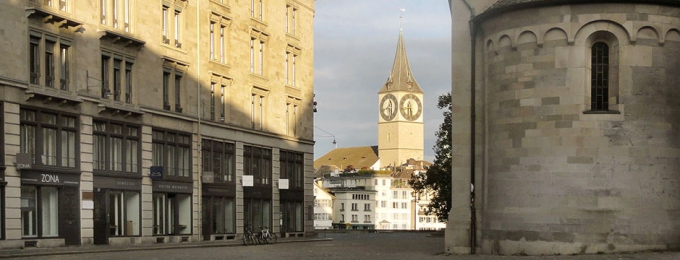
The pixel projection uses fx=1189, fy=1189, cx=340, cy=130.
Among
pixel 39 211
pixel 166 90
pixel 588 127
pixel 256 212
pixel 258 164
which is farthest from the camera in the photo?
pixel 256 212

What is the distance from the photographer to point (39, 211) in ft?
159

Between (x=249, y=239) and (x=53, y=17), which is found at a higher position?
(x=53, y=17)

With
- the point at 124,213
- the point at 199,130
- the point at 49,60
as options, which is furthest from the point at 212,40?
the point at 49,60

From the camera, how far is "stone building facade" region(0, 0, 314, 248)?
157 ft

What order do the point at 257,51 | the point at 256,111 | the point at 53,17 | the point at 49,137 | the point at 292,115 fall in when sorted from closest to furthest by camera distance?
the point at 53,17
the point at 49,137
the point at 256,111
the point at 257,51
the point at 292,115

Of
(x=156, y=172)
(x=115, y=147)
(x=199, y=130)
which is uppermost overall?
(x=199, y=130)

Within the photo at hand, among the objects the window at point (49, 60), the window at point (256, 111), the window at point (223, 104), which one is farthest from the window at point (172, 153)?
the window at point (49, 60)

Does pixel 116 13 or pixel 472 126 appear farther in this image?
pixel 116 13

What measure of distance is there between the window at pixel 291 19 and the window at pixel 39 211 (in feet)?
92.7

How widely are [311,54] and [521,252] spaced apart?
44576 mm

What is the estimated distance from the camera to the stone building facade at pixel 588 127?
1371 inches

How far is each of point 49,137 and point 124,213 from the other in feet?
25.0

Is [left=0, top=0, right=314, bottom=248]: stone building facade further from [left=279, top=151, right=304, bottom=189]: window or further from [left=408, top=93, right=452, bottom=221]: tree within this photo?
[left=408, top=93, right=452, bottom=221]: tree

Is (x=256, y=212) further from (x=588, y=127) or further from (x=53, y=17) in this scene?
(x=588, y=127)
